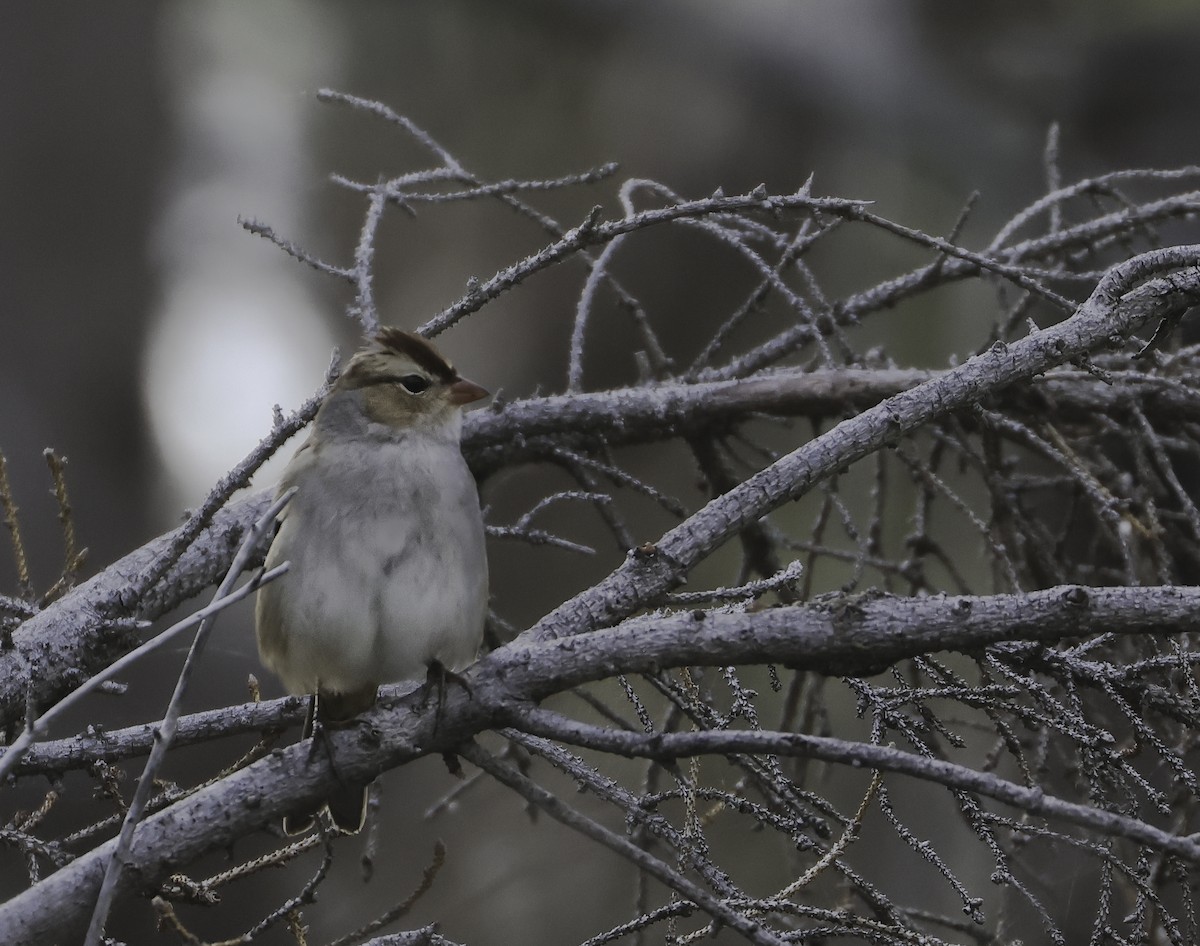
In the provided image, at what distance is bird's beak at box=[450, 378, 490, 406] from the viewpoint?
336cm

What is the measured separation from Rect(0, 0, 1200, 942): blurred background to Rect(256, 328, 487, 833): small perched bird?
289cm

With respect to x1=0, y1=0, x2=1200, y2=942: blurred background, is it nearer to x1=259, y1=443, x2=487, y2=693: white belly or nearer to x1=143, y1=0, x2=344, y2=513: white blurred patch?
x1=143, y1=0, x2=344, y2=513: white blurred patch

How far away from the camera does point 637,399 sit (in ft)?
11.8

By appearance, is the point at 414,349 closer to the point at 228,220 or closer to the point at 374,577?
the point at 374,577

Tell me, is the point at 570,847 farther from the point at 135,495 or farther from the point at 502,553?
the point at 135,495

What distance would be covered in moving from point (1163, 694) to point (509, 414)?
2.04m

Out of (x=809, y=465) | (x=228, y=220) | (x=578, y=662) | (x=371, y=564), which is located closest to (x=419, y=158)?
(x=228, y=220)

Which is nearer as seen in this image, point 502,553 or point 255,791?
point 255,791

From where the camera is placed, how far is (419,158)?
7.52 metres

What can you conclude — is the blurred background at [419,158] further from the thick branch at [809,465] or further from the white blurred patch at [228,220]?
the thick branch at [809,465]

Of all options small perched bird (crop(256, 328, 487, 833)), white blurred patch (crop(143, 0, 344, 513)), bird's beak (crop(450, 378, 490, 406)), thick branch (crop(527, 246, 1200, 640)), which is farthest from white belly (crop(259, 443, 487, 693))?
white blurred patch (crop(143, 0, 344, 513))

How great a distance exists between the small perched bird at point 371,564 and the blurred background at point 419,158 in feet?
9.47

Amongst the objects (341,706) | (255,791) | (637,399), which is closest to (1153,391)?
(637,399)

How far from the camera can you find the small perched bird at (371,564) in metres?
2.95
